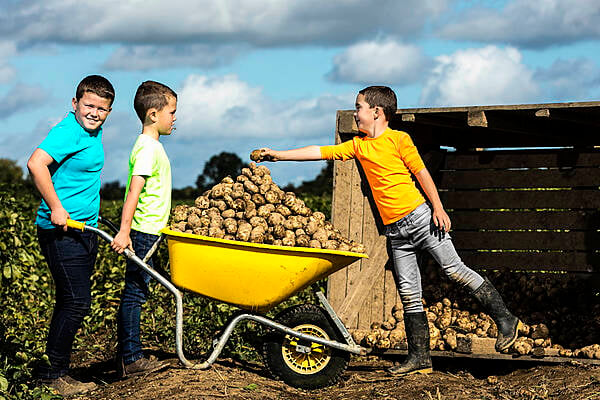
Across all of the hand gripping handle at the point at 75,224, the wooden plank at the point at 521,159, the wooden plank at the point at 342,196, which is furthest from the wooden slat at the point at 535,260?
the hand gripping handle at the point at 75,224

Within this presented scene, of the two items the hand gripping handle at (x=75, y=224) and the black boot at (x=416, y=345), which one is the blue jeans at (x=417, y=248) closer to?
the black boot at (x=416, y=345)

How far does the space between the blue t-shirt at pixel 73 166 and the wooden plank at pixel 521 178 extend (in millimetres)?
3579

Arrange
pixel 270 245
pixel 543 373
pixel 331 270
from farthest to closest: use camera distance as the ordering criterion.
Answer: pixel 543 373, pixel 331 270, pixel 270 245

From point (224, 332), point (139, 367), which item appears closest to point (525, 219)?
point (224, 332)

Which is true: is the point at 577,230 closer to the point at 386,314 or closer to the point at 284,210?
the point at 386,314

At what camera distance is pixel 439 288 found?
6.79 m

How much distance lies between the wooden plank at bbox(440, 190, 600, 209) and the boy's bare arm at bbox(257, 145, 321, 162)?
2.33 meters

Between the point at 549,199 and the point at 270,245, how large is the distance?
346 centimetres

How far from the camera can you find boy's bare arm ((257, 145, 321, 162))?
498 centimetres

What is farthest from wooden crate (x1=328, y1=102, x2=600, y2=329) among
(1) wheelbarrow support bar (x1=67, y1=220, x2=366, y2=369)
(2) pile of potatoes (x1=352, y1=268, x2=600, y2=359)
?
(1) wheelbarrow support bar (x1=67, y1=220, x2=366, y2=369)

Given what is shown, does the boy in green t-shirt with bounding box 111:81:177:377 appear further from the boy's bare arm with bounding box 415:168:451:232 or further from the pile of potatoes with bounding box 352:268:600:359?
the pile of potatoes with bounding box 352:268:600:359

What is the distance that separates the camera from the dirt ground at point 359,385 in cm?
464

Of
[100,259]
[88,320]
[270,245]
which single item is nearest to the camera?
[270,245]

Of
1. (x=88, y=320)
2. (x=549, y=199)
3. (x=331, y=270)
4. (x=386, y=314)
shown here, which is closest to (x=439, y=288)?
(x=386, y=314)
